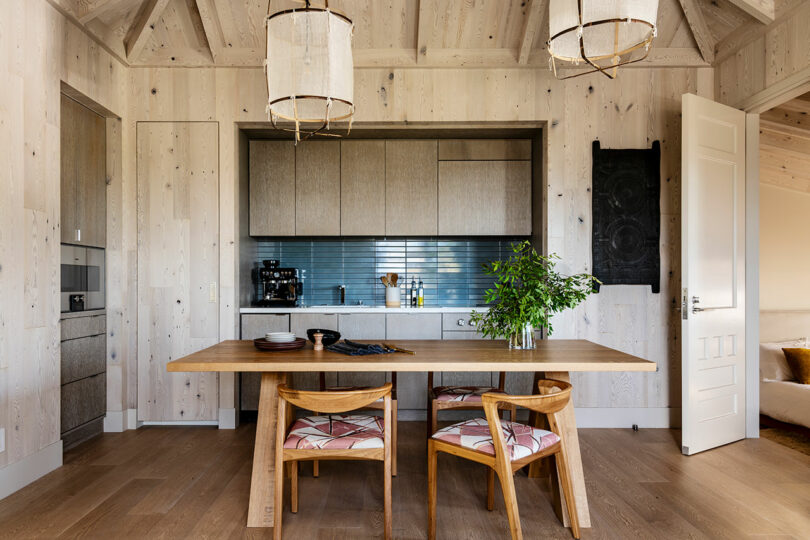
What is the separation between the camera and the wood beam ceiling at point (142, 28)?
3.63 meters

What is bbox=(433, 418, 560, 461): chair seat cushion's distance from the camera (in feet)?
6.73

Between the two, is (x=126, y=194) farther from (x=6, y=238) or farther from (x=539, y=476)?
(x=539, y=476)

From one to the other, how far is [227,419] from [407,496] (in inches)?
71.9

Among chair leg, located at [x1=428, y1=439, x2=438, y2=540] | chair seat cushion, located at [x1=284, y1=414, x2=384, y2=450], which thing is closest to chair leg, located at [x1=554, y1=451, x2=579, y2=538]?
chair leg, located at [x1=428, y1=439, x2=438, y2=540]

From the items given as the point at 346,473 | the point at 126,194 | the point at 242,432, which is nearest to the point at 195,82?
the point at 126,194

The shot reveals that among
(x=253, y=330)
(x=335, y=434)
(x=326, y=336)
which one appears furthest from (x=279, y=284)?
(x=335, y=434)

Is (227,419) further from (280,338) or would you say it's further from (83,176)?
(83,176)

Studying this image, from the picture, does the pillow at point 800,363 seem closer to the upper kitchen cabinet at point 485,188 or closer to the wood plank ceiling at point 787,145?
the wood plank ceiling at point 787,145

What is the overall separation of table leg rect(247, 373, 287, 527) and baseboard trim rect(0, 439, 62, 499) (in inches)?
53.4

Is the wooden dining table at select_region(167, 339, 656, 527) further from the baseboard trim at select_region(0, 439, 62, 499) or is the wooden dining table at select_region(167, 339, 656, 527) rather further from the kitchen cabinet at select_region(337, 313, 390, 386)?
the kitchen cabinet at select_region(337, 313, 390, 386)

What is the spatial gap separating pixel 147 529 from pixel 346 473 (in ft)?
3.38

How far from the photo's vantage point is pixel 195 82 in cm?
388

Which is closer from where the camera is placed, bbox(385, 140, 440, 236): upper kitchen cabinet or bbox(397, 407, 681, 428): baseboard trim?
bbox(397, 407, 681, 428): baseboard trim

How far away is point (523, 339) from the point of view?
256cm
